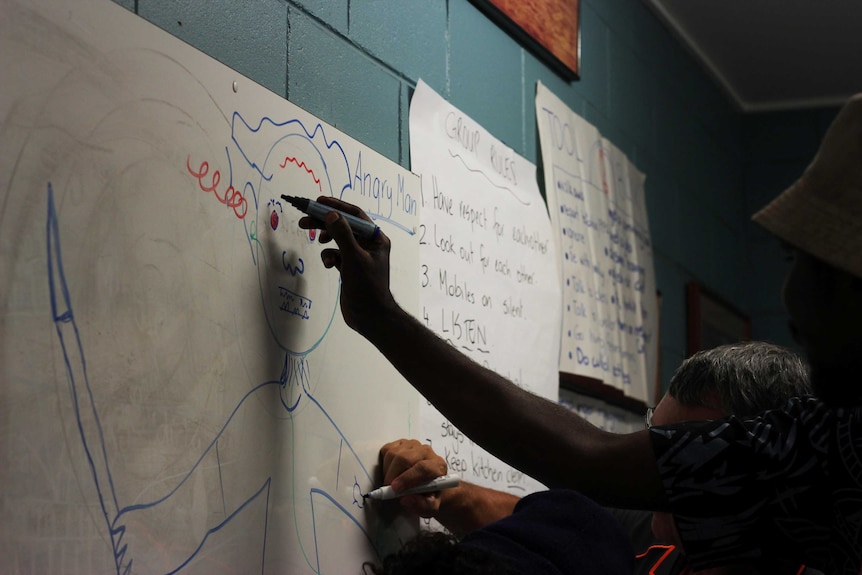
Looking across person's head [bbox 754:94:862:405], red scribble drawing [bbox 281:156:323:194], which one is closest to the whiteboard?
red scribble drawing [bbox 281:156:323:194]

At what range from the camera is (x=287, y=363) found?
123 centimetres

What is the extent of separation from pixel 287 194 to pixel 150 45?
→ 27cm

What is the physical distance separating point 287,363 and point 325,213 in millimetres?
188

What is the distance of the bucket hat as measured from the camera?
0.84 m

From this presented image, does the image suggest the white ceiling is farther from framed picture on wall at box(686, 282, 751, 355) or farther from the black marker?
the black marker

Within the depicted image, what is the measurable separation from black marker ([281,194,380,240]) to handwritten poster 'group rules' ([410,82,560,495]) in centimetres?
30

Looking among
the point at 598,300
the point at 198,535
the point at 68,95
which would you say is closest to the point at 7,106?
the point at 68,95

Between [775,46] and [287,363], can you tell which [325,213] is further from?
[775,46]

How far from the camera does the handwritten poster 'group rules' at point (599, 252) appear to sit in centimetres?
209

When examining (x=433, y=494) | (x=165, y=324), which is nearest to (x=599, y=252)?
(x=433, y=494)

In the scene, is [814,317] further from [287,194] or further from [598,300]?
[598,300]

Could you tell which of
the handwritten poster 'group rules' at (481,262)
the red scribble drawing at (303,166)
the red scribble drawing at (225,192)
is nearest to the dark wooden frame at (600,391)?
the handwritten poster 'group rules' at (481,262)

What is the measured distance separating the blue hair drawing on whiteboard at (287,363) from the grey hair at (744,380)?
1.58 ft

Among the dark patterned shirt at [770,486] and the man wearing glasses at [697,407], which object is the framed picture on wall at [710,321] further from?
the dark patterned shirt at [770,486]
